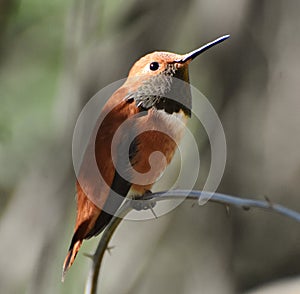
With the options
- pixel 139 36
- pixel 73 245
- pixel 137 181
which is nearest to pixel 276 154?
pixel 139 36

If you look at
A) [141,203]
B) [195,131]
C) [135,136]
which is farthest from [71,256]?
[195,131]

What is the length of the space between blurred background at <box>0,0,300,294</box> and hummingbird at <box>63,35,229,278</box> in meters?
1.71

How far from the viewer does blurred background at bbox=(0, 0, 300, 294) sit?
5426 millimetres

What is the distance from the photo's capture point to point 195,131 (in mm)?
6035

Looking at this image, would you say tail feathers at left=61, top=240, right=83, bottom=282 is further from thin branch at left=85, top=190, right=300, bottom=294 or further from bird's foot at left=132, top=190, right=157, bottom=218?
bird's foot at left=132, top=190, right=157, bottom=218

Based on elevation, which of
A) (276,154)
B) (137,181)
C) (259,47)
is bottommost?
(276,154)

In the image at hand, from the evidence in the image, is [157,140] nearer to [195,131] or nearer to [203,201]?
[203,201]

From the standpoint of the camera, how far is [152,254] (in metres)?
6.30

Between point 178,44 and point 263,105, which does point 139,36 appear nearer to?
point 178,44

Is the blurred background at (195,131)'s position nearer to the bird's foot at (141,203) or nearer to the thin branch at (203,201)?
the bird's foot at (141,203)

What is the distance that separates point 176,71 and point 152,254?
3.22 meters

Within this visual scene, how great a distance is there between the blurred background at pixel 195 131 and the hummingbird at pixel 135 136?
67.3 inches

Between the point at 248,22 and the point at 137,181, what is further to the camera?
the point at 248,22

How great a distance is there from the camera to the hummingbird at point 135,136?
3254 mm
